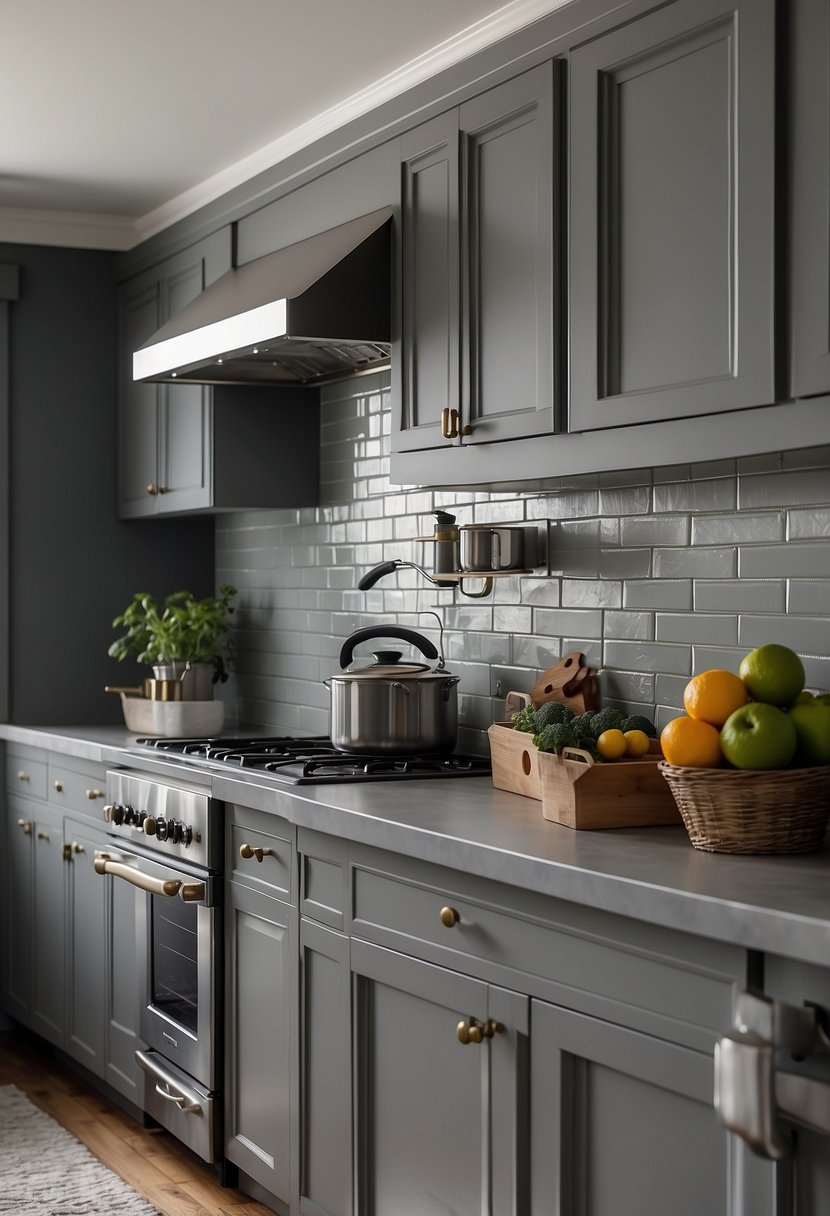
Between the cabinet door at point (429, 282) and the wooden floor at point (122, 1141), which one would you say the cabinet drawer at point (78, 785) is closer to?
the wooden floor at point (122, 1141)

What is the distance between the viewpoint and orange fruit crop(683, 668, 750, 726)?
2258 mm

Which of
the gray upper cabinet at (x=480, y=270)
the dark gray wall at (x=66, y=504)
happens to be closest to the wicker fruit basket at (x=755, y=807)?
the gray upper cabinet at (x=480, y=270)

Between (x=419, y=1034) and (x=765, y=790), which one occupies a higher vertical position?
(x=765, y=790)

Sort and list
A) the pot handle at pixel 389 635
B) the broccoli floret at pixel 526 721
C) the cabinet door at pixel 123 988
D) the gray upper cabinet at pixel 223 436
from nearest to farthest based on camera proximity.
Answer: the broccoli floret at pixel 526 721, the pot handle at pixel 389 635, the cabinet door at pixel 123 988, the gray upper cabinet at pixel 223 436

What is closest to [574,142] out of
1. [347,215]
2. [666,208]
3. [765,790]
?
[666,208]

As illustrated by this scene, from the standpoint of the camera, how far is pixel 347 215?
11.6ft

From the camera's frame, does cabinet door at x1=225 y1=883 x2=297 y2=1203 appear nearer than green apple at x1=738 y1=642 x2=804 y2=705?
No

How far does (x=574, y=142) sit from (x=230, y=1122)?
2262 mm

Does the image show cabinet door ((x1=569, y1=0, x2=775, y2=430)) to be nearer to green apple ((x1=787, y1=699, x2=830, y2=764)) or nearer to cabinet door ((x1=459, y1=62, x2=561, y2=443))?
cabinet door ((x1=459, y1=62, x2=561, y2=443))

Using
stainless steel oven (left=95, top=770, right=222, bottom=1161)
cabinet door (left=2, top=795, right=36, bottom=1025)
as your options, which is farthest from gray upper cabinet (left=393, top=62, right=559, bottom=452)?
cabinet door (left=2, top=795, right=36, bottom=1025)

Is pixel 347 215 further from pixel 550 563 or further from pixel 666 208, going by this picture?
pixel 666 208

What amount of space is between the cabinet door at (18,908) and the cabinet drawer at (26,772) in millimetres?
43

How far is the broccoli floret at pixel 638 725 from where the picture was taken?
2.69 metres

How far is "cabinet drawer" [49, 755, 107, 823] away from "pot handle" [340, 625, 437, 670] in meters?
0.88
